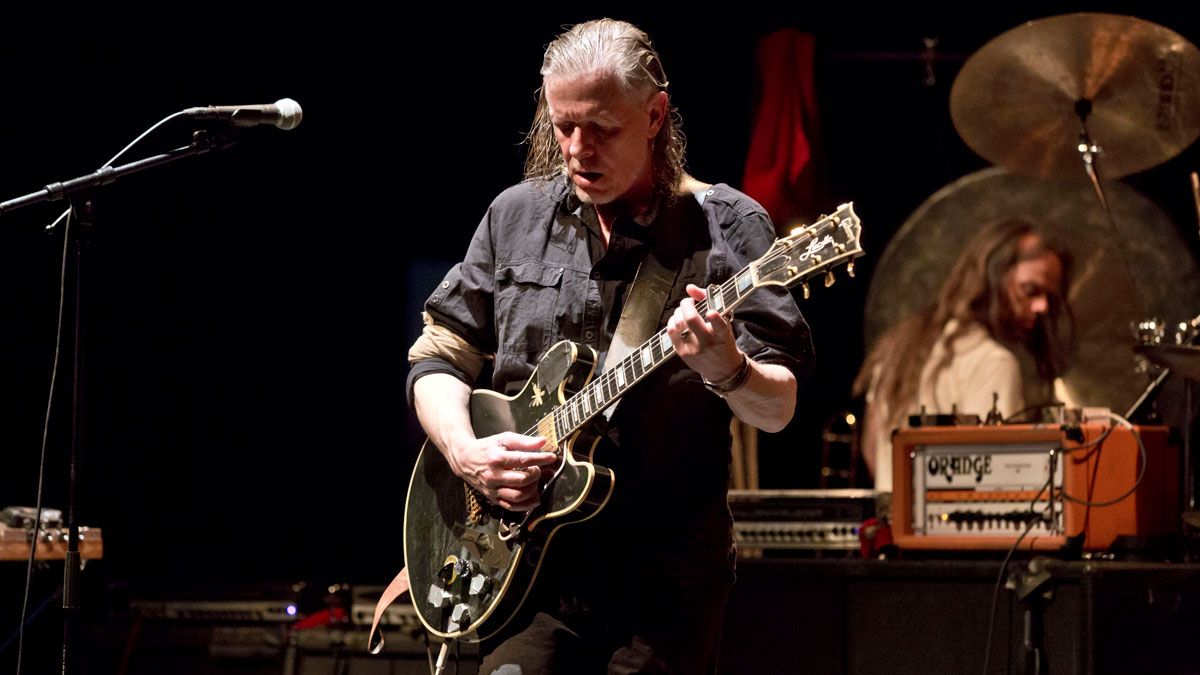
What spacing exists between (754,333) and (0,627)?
12.3ft

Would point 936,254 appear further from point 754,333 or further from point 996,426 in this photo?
point 754,333

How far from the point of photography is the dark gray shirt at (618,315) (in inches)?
97.6

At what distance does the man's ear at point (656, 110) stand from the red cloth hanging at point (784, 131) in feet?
9.36

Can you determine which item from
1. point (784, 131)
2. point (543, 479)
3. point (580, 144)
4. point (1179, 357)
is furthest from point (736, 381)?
point (784, 131)

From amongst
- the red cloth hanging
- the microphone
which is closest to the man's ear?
the microphone

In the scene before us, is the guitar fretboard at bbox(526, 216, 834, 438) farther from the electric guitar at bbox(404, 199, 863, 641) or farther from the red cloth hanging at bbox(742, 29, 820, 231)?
the red cloth hanging at bbox(742, 29, 820, 231)

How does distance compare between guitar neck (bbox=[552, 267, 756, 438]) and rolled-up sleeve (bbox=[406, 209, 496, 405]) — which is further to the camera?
rolled-up sleeve (bbox=[406, 209, 496, 405])

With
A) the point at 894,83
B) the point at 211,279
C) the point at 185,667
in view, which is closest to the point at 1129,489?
the point at 894,83

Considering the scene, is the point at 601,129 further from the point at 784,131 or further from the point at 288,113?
the point at 784,131

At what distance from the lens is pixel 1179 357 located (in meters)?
3.60

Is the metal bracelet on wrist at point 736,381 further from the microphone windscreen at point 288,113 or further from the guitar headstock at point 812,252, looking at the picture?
the microphone windscreen at point 288,113

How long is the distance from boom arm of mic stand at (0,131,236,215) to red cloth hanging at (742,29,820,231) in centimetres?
288

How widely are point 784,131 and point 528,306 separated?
3.23 m

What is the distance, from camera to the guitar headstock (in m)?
2.32
